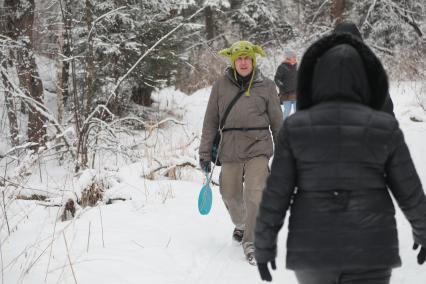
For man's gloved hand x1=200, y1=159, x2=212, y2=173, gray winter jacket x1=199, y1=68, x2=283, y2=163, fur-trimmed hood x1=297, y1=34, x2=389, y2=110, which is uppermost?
fur-trimmed hood x1=297, y1=34, x2=389, y2=110

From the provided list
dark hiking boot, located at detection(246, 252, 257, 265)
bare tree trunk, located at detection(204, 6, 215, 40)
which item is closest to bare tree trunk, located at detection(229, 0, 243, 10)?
bare tree trunk, located at detection(204, 6, 215, 40)

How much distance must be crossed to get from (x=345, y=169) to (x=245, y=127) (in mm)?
2474

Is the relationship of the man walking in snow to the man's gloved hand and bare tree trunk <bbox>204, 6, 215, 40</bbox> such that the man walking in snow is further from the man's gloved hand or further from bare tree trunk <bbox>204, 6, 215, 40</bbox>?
bare tree trunk <bbox>204, 6, 215, 40</bbox>

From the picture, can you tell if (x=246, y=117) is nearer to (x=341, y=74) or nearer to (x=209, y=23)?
(x=341, y=74)

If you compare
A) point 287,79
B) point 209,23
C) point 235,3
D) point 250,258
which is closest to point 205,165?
point 250,258

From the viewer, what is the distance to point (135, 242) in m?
4.84

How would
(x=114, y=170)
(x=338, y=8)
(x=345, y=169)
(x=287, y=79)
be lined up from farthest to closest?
(x=338, y=8) < (x=287, y=79) < (x=114, y=170) < (x=345, y=169)

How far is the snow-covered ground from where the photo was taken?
13.5 feet

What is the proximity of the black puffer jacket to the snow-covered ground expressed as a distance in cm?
215

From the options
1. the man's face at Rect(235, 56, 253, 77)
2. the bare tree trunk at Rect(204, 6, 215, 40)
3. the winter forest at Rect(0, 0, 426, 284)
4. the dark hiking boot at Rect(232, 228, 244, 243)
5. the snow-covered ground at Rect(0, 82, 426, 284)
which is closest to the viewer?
the snow-covered ground at Rect(0, 82, 426, 284)

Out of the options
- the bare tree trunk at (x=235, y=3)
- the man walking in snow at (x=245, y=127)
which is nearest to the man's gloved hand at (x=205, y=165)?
the man walking in snow at (x=245, y=127)

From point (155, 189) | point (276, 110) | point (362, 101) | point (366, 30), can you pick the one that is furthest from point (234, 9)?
point (362, 101)

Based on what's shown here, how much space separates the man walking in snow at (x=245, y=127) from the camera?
15.3 ft

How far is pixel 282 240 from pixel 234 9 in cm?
1892
